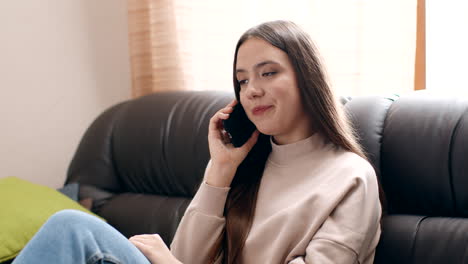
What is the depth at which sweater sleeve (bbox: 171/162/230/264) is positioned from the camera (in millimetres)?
1545

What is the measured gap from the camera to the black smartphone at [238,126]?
64.6 inches

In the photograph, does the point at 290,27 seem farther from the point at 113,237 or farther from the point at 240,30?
the point at 240,30

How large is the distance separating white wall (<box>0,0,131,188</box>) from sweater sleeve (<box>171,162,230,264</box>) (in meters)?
1.33

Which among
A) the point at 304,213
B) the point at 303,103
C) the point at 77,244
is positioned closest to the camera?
the point at 77,244

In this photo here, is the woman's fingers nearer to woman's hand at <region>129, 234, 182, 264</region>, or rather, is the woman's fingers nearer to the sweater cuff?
Result: the sweater cuff

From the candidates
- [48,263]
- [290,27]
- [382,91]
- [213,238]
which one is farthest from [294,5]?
[48,263]

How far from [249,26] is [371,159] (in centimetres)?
99

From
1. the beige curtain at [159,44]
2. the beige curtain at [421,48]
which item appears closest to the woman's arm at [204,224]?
the beige curtain at [421,48]

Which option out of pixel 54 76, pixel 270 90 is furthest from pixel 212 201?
pixel 54 76

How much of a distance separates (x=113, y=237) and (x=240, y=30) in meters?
1.32

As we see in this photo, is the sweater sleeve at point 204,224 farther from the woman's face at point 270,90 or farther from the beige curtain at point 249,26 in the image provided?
the beige curtain at point 249,26

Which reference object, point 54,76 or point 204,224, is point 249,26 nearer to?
point 54,76

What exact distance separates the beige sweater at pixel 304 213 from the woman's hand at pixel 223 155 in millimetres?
34

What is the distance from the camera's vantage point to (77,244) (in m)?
1.23
